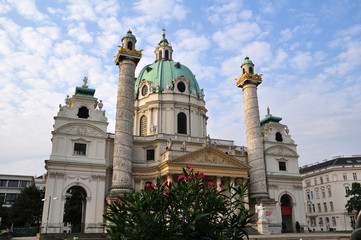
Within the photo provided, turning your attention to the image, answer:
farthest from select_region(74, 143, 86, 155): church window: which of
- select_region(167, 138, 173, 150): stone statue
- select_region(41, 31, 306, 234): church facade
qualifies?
select_region(167, 138, 173, 150): stone statue

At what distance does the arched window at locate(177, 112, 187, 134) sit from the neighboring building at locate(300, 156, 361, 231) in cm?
2783

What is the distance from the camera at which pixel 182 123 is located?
46656 mm

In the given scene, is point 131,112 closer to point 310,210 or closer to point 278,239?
point 278,239

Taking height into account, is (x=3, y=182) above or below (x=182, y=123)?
below

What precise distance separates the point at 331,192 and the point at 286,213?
19949mm

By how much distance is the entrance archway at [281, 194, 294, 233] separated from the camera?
43500 mm

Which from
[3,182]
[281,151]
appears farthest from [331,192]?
[3,182]

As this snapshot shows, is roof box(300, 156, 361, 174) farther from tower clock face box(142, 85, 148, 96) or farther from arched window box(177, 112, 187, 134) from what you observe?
tower clock face box(142, 85, 148, 96)

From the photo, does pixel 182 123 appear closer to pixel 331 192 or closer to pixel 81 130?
pixel 81 130

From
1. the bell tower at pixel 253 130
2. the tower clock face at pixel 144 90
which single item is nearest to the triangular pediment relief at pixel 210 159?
the bell tower at pixel 253 130

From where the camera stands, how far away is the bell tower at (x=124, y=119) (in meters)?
33.0

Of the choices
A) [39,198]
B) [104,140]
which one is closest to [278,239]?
[104,140]

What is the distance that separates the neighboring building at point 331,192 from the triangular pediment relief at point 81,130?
4023cm

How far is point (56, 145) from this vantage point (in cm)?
3519
